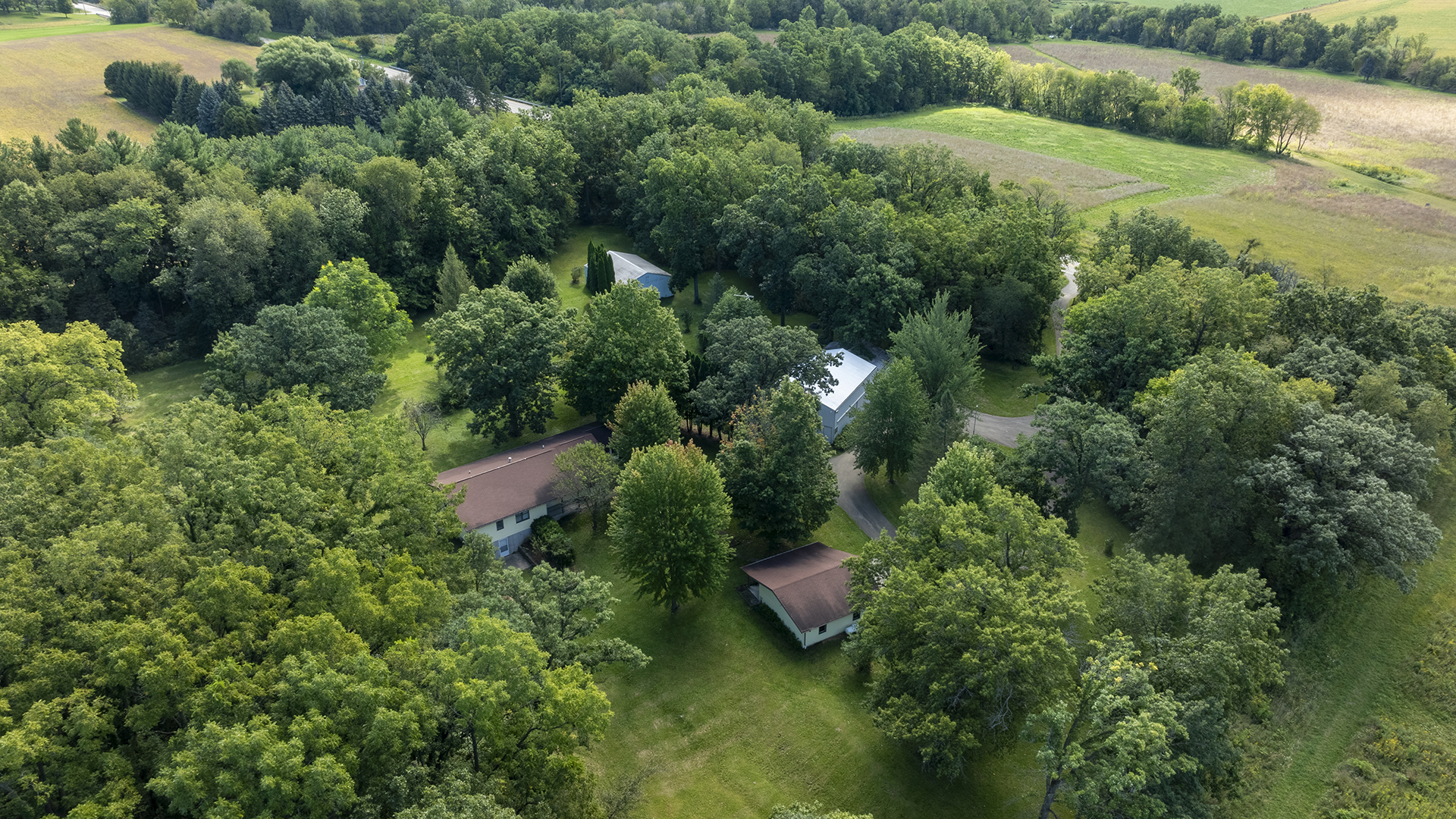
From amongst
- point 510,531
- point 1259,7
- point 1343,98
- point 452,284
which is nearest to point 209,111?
point 452,284

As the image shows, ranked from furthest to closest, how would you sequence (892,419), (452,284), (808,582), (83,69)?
(83,69) → (452,284) → (892,419) → (808,582)

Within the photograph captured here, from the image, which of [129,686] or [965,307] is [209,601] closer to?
[129,686]

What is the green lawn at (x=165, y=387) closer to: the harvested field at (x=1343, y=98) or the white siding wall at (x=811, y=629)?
the white siding wall at (x=811, y=629)

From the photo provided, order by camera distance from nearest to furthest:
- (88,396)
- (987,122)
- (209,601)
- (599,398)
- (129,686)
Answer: (129,686)
(209,601)
(88,396)
(599,398)
(987,122)

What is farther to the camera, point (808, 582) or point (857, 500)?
point (857, 500)

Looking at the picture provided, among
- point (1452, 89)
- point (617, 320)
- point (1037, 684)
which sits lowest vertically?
point (1037, 684)

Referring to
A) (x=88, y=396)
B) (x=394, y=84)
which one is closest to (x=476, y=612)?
(x=88, y=396)

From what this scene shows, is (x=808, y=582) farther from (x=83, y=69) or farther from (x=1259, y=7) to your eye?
(x=1259, y=7)
